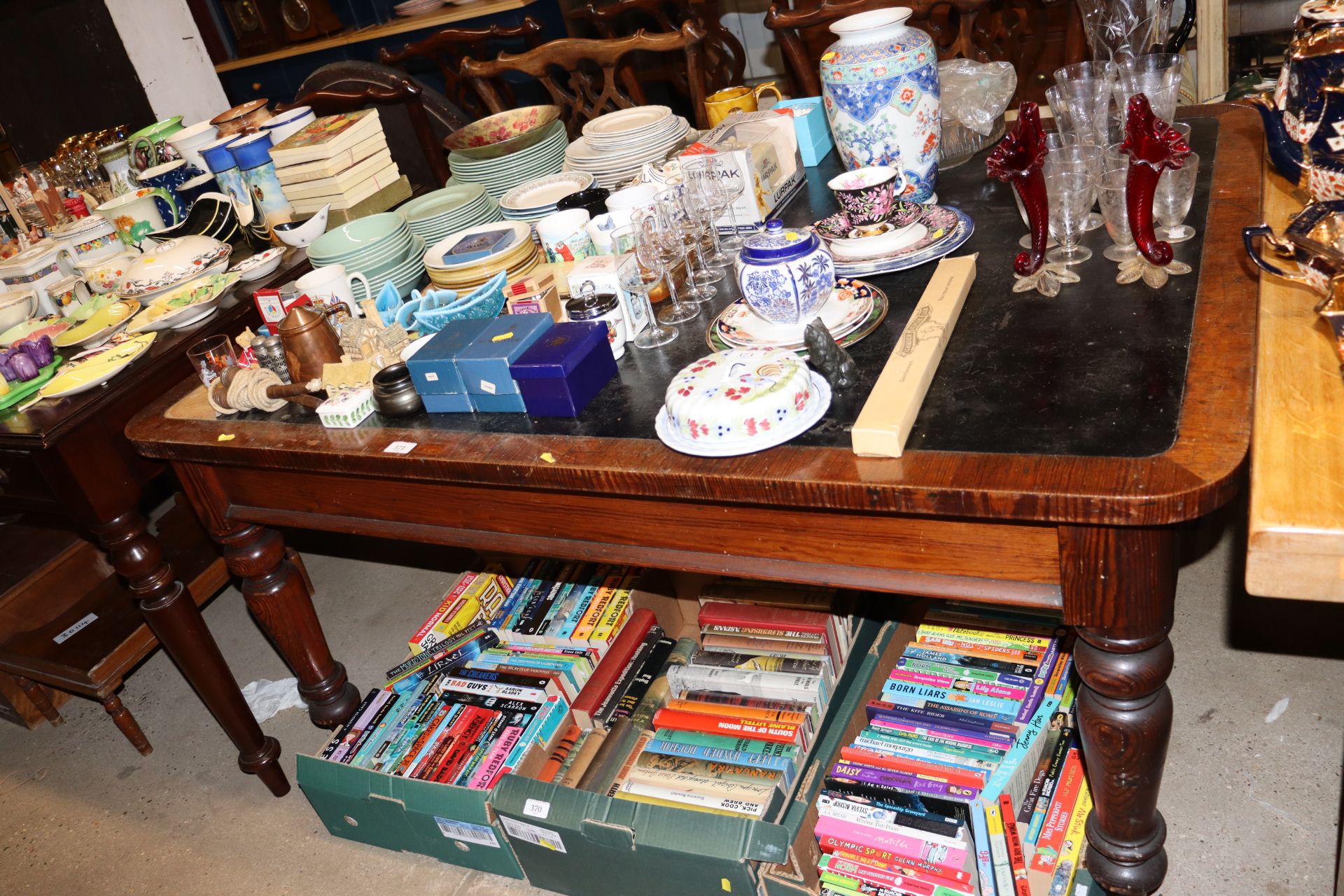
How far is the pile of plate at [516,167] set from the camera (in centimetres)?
185

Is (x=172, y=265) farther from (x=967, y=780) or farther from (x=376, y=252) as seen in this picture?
(x=967, y=780)

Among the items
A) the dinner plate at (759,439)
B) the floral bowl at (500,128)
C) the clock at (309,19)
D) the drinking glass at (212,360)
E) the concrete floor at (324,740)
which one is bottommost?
the concrete floor at (324,740)

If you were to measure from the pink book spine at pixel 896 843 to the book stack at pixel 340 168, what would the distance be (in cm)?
140

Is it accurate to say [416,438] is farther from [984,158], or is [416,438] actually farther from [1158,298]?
[984,158]

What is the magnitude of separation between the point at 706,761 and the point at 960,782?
1.24 feet

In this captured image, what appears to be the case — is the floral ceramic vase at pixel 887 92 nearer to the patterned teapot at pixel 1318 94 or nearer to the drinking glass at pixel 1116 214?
the drinking glass at pixel 1116 214

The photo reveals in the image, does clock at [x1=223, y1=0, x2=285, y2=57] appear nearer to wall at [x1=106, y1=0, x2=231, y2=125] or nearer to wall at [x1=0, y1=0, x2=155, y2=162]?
wall at [x1=106, y1=0, x2=231, y2=125]

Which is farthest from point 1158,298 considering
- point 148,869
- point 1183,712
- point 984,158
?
point 148,869

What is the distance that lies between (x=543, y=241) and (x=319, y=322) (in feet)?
1.11

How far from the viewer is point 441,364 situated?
1228 mm

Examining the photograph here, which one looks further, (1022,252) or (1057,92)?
(1057,92)

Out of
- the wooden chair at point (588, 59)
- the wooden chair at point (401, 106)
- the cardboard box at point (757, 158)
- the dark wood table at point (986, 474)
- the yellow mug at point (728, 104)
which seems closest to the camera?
the dark wood table at point (986, 474)

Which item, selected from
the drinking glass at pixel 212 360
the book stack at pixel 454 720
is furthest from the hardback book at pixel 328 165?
the book stack at pixel 454 720

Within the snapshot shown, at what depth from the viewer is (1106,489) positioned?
84 cm
